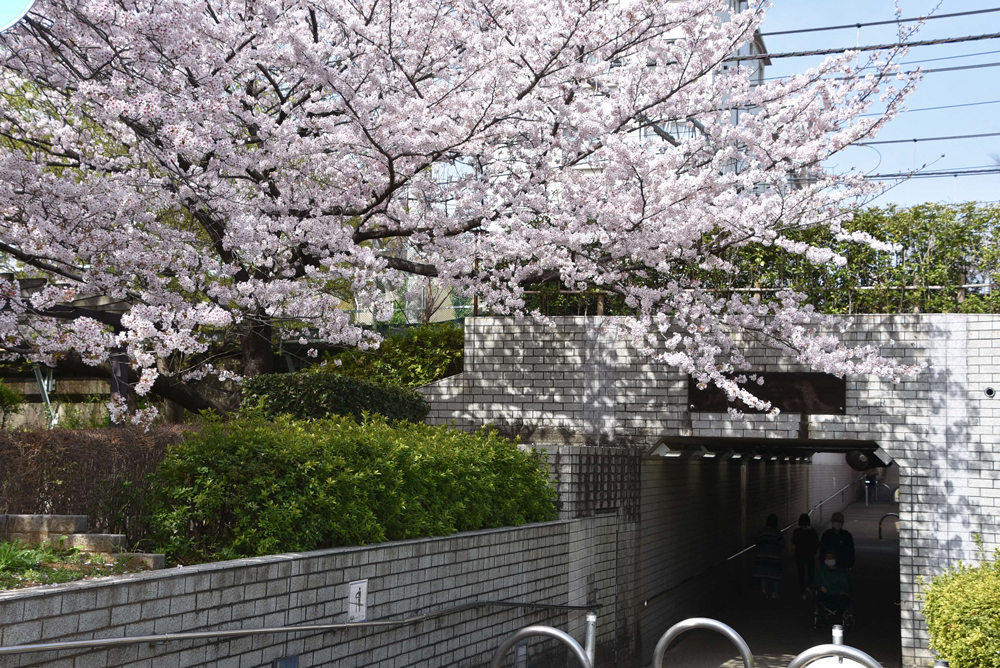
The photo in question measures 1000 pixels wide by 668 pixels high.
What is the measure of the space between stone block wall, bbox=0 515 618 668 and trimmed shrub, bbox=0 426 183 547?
101 centimetres

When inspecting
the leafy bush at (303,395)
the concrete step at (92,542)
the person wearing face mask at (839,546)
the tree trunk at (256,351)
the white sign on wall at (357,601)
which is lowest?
the person wearing face mask at (839,546)

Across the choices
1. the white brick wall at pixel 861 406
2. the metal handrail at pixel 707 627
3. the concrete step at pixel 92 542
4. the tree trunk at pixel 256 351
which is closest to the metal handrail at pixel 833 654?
the metal handrail at pixel 707 627

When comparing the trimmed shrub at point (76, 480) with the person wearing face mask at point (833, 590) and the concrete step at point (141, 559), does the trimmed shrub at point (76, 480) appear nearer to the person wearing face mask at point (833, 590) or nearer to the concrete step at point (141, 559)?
the concrete step at point (141, 559)

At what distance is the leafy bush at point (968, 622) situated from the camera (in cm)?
841

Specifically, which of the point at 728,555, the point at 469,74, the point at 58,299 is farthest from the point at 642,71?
the point at 728,555

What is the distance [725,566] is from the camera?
18.2 metres

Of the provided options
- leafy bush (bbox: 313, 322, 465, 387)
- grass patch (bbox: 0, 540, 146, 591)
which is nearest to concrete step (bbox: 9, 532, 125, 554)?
grass patch (bbox: 0, 540, 146, 591)

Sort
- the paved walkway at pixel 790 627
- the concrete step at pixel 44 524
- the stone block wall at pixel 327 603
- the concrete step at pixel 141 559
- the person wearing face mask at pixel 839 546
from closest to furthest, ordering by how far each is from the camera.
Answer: the stone block wall at pixel 327 603 → the concrete step at pixel 141 559 → the concrete step at pixel 44 524 → the paved walkway at pixel 790 627 → the person wearing face mask at pixel 839 546

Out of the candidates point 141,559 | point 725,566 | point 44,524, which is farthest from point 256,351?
point 725,566

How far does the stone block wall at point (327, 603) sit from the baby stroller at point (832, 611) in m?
6.23

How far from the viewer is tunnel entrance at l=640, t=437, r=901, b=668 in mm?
13023

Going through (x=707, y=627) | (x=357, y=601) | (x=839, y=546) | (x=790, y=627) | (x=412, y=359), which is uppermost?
(x=412, y=359)

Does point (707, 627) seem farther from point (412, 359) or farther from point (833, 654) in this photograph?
point (412, 359)

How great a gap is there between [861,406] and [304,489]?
26.7 feet
